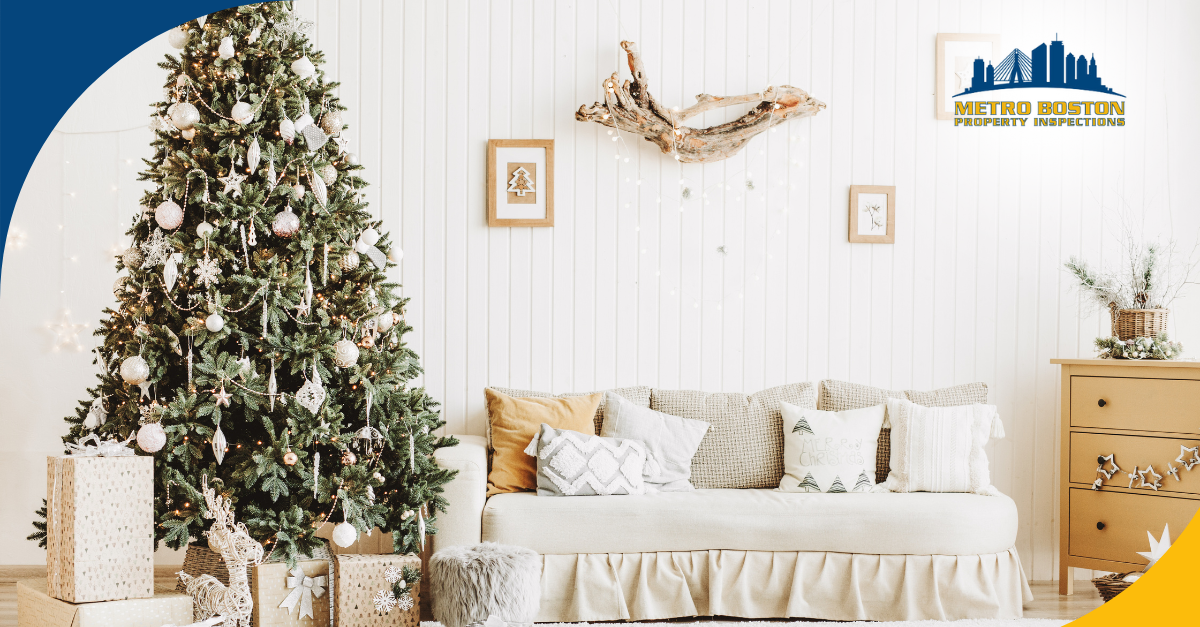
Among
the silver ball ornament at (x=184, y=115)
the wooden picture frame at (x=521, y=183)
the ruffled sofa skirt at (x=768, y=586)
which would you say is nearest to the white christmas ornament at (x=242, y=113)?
the silver ball ornament at (x=184, y=115)

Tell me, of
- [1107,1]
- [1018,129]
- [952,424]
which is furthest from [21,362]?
[1107,1]

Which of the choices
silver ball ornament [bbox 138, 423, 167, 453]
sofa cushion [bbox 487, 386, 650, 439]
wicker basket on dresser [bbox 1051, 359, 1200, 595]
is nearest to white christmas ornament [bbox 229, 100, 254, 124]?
silver ball ornament [bbox 138, 423, 167, 453]

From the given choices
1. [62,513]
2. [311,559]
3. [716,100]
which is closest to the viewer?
[62,513]

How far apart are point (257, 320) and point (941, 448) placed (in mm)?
2407

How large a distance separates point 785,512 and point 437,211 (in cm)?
184

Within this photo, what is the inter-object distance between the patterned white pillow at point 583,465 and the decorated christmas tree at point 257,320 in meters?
0.50

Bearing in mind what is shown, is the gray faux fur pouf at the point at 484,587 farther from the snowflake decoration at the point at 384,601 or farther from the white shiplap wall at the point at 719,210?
the white shiplap wall at the point at 719,210

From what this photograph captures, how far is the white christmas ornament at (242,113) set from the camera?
7.45 ft

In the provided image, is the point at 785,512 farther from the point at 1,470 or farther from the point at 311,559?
the point at 1,470

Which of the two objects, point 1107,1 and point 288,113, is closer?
point 288,113

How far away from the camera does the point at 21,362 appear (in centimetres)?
330

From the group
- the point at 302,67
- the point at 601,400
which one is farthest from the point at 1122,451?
the point at 302,67

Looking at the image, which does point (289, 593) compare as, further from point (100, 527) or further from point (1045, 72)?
point (1045, 72)

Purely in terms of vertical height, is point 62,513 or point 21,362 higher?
point 21,362
